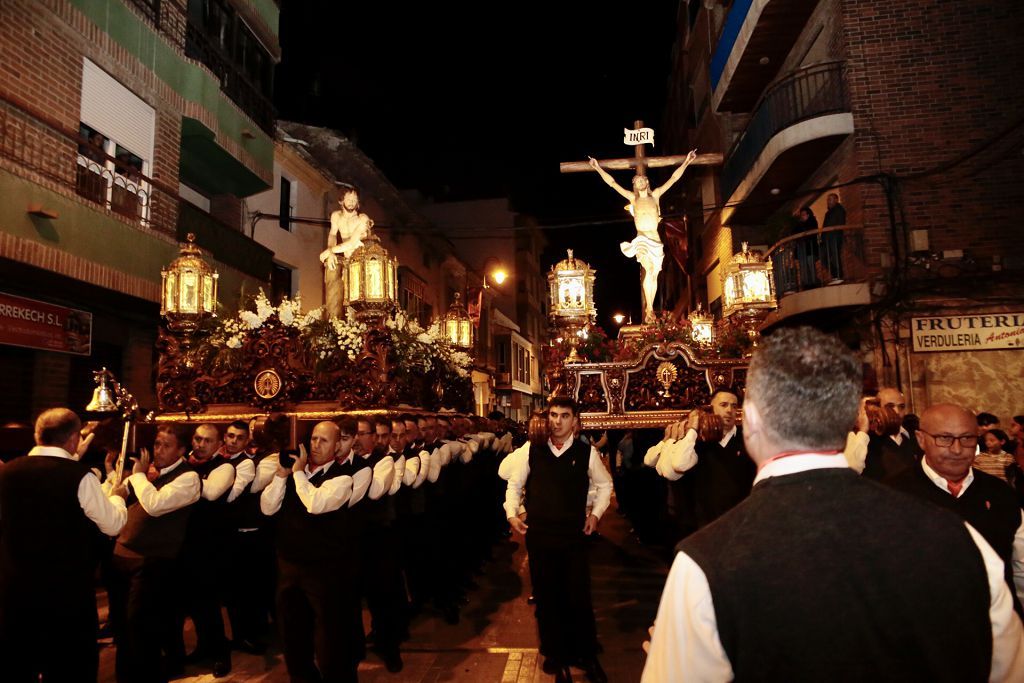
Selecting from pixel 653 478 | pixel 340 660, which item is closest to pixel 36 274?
pixel 340 660

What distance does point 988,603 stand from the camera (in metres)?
1.54

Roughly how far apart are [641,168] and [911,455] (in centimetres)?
632

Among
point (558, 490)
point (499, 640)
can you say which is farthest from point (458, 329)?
point (558, 490)

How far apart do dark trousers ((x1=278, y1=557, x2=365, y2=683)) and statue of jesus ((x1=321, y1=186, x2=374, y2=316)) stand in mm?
5643

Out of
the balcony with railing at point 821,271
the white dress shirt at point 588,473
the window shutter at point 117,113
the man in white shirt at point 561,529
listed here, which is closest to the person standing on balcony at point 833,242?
the balcony with railing at point 821,271

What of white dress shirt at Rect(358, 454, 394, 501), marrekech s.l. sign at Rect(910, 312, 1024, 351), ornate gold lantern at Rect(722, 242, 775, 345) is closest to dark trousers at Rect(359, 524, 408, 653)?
white dress shirt at Rect(358, 454, 394, 501)

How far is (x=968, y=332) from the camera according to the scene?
438 inches

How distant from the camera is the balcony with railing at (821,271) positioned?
11.6 m

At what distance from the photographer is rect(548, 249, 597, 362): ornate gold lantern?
24.2 feet

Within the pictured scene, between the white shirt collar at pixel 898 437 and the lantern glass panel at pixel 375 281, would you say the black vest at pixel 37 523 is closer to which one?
the lantern glass panel at pixel 375 281

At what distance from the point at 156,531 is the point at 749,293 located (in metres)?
6.03

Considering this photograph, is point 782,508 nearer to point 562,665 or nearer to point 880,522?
point 880,522

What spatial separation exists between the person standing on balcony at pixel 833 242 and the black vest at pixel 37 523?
11335 mm

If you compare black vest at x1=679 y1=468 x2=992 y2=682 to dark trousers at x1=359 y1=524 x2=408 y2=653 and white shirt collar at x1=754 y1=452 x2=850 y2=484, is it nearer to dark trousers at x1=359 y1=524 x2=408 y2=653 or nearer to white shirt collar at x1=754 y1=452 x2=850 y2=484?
white shirt collar at x1=754 y1=452 x2=850 y2=484
